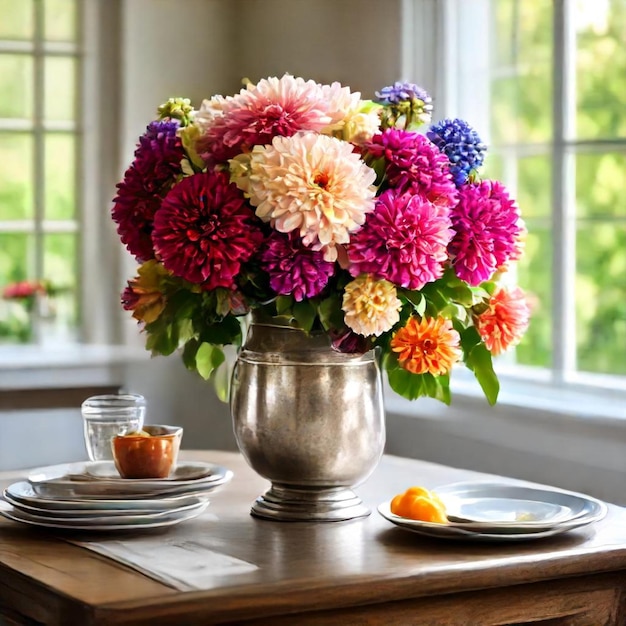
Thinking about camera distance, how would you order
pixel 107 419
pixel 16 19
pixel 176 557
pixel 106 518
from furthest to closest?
pixel 16 19 → pixel 107 419 → pixel 106 518 → pixel 176 557

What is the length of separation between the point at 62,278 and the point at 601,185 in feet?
5.75

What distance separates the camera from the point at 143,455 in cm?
170

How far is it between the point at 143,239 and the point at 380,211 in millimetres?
368

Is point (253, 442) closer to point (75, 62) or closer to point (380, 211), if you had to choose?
point (380, 211)

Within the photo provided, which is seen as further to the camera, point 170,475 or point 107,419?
point 107,419

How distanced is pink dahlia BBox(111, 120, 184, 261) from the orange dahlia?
0.38 meters

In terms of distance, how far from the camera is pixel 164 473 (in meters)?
1.72

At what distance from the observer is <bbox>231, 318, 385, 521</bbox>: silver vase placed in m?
1.58

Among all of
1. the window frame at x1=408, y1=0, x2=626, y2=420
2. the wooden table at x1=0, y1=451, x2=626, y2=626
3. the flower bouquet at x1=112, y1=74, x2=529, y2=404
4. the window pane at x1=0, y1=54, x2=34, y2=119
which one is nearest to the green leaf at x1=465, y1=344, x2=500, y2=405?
the flower bouquet at x1=112, y1=74, x2=529, y2=404

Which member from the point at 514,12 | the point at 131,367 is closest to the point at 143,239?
the point at 514,12

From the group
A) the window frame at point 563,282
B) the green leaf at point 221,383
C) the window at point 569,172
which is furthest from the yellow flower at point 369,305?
the window at point 569,172

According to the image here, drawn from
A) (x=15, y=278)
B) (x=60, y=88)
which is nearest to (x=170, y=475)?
(x=15, y=278)

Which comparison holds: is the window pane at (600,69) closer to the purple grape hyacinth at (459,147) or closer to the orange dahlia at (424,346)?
the purple grape hyacinth at (459,147)

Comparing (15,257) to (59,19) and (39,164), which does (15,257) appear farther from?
(59,19)
